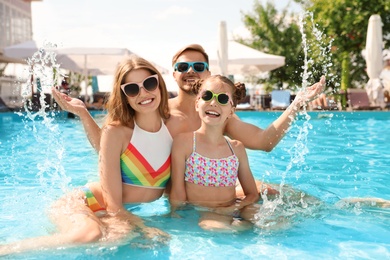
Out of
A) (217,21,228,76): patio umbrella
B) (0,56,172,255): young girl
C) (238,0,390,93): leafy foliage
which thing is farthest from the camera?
(238,0,390,93): leafy foliage

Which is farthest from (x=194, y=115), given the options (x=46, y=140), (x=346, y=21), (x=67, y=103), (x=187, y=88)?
(x=346, y=21)

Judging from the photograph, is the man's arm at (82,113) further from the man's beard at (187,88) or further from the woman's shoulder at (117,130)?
the man's beard at (187,88)

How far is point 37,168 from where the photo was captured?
6.29 meters

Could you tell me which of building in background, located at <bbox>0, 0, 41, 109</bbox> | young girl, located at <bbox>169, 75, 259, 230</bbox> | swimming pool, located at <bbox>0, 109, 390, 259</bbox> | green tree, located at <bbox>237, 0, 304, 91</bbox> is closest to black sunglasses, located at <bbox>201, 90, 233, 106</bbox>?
young girl, located at <bbox>169, 75, 259, 230</bbox>

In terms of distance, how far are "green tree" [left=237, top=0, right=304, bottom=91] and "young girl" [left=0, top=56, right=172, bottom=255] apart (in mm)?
22444

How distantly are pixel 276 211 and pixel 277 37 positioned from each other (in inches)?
922

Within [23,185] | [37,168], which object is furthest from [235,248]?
[37,168]

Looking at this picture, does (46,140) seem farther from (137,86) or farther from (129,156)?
(137,86)

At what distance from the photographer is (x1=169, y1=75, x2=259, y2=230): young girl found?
3191 millimetres

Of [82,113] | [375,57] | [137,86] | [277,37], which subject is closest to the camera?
[137,86]

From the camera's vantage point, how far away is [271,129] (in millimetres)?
3559

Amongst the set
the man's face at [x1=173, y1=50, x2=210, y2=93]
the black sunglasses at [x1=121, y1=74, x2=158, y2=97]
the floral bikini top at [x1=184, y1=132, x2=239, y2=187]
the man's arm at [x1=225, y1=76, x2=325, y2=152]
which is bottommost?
the floral bikini top at [x1=184, y1=132, x2=239, y2=187]

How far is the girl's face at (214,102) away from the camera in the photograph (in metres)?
3.16

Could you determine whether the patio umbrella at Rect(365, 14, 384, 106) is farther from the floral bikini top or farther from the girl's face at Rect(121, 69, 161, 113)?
the girl's face at Rect(121, 69, 161, 113)
